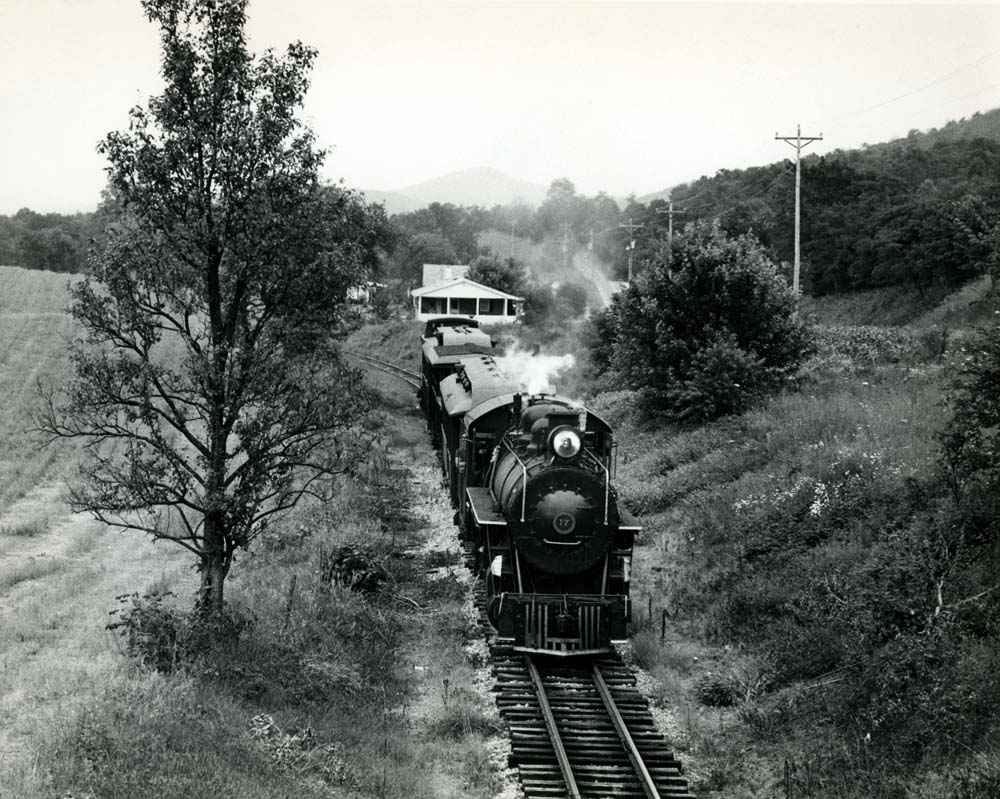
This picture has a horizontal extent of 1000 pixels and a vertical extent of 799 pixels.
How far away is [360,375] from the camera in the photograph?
535 inches

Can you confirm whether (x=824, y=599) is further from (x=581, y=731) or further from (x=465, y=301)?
(x=465, y=301)

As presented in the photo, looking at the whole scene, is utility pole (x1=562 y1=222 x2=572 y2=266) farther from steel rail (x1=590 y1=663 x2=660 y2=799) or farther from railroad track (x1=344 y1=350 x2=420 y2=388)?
steel rail (x1=590 y1=663 x2=660 y2=799)

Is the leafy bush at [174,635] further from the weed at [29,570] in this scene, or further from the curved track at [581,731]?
the weed at [29,570]

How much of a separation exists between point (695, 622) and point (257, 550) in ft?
30.4

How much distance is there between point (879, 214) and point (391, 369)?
1015 inches

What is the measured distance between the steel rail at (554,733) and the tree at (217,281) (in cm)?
418

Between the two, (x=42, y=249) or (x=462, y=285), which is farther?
(x=42, y=249)

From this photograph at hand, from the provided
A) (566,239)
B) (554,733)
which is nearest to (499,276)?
(566,239)

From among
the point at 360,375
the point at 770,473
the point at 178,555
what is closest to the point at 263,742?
the point at 360,375

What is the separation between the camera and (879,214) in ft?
149

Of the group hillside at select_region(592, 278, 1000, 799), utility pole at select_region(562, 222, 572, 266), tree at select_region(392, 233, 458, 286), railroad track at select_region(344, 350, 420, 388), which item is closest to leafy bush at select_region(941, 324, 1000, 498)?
hillside at select_region(592, 278, 1000, 799)

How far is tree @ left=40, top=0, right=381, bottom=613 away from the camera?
12.3 m

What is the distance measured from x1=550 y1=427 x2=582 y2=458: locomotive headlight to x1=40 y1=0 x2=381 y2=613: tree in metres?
2.92

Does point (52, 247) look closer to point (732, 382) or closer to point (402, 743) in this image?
point (732, 382)
